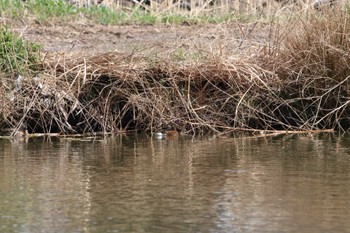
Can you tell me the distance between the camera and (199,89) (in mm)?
8789

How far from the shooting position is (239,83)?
28.3 ft

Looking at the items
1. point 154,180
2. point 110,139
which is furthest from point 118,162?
point 110,139

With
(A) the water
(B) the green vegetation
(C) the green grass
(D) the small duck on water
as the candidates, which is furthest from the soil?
(A) the water

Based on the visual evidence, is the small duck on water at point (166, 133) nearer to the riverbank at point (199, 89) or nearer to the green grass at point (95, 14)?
the riverbank at point (199, 89)

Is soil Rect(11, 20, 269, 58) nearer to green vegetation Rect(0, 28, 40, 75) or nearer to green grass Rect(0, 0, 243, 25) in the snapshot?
green grass Rect(0, 0, 243, 25)

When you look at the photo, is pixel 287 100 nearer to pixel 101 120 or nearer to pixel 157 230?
pixel 101 120

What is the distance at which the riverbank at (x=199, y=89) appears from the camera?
8.41m

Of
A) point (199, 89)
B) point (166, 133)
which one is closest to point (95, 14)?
point (199, 89)

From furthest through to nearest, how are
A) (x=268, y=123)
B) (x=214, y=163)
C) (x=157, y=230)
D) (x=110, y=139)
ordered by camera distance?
(x=268, y=123)
(x=110, y=139)
(x=214, y=163)
(x=157, y=230)

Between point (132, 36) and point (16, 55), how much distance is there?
366cm

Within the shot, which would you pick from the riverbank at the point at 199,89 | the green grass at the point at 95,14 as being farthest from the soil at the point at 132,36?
the riverbank at the point at 199,89

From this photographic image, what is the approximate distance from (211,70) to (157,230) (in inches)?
173

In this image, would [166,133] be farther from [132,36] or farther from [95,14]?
[95,14]

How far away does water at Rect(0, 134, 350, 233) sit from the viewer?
4.67 meters
